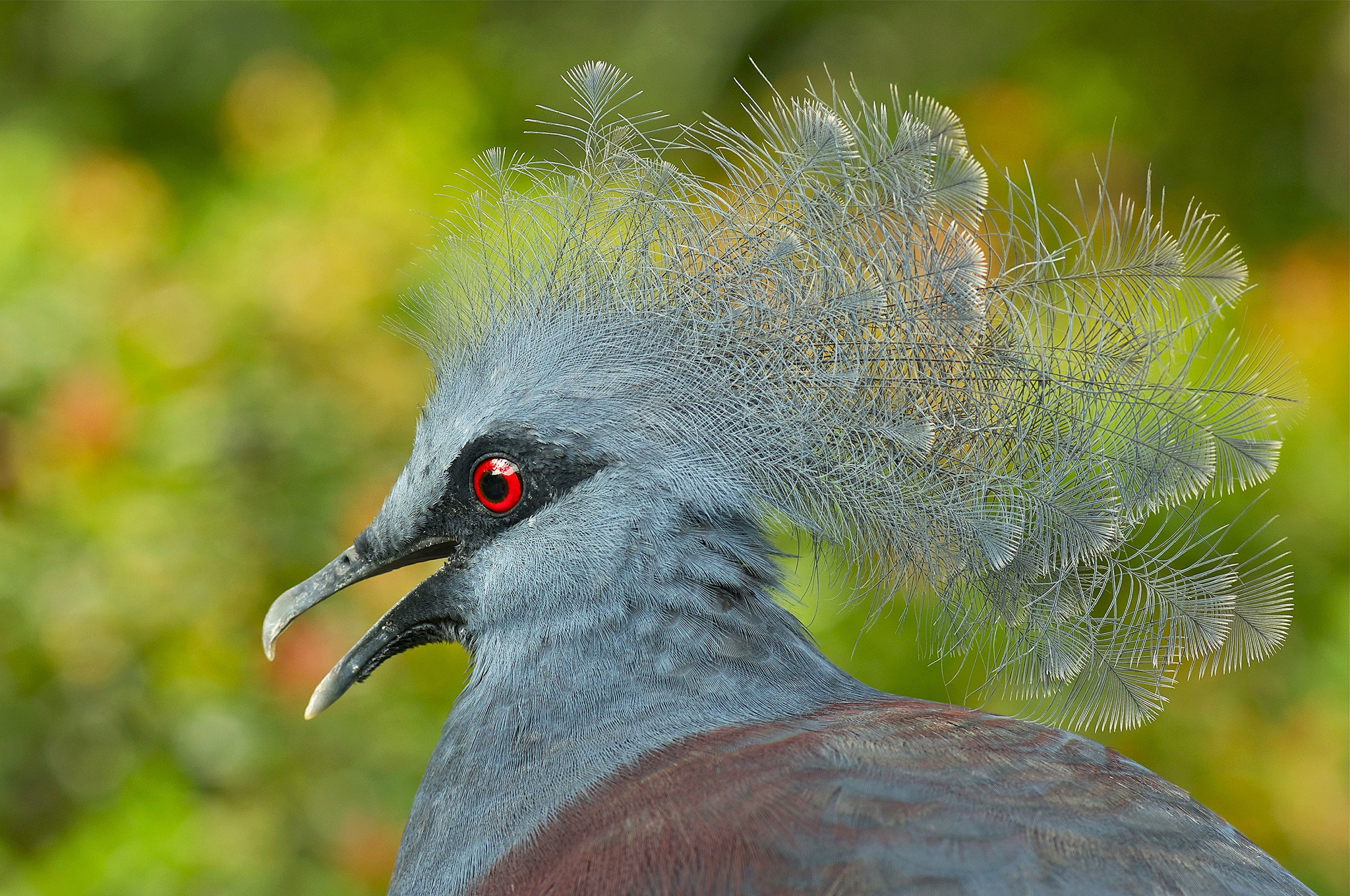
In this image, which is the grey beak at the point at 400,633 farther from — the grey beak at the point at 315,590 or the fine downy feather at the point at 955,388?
the fine downy feather at the point at 955,388

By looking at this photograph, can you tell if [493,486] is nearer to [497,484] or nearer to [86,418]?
[497,484]

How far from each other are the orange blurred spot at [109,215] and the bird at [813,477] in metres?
1.66

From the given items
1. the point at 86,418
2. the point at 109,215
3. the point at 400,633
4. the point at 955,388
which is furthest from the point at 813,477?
Result: the point at 109,215

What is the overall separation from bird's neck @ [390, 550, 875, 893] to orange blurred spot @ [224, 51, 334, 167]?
2.03 m

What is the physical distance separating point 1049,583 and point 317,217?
211cm

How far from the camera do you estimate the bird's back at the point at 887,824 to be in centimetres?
110

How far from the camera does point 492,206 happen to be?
5.54 feet

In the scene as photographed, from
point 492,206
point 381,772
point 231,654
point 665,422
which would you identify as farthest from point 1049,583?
point 231,654

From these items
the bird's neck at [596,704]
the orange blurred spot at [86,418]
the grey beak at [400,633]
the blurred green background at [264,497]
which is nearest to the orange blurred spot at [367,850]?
the blurred green background at [264,497]

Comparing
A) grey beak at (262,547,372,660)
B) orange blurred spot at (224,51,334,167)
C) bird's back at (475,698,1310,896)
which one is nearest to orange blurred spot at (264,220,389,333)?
orange blurred spot at (224,51,334,167)

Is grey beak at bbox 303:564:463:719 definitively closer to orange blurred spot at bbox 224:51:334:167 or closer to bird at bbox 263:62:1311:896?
bird at bbox 263:62:1311:896

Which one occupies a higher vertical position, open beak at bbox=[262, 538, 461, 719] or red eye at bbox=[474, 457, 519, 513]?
red eye at bbox=[474, 457, 519, 513]

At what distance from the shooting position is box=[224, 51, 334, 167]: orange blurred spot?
298cm

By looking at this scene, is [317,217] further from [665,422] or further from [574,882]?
[574,882]
